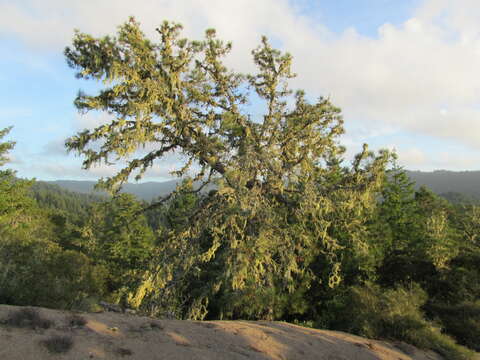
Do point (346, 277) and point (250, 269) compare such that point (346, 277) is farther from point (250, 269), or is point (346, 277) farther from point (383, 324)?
point (250, 269)

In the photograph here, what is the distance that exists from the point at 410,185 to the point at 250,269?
78.4 ft

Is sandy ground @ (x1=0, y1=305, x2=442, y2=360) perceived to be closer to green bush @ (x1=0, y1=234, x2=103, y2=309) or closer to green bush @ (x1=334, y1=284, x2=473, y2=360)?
green bush @ (x1=334, y1=284, x2=473, y2=360)

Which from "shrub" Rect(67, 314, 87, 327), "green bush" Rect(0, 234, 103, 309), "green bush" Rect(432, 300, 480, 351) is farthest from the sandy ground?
"green bush" Rect(0, 234, 103, 309)

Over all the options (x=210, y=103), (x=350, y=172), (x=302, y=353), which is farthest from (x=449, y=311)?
(x=210, y=103)

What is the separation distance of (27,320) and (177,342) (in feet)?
9.80

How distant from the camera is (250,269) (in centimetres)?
798

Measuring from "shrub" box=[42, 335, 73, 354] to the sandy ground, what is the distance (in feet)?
0.19

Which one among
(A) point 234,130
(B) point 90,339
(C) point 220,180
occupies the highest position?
(A) point 234,130

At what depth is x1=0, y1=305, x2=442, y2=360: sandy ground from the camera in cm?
516

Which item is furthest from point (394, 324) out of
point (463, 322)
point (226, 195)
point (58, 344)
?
point (58, 344)

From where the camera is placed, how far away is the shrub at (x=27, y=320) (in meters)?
5.70

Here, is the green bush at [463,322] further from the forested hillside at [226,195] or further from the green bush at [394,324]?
the green bush at [394,324]

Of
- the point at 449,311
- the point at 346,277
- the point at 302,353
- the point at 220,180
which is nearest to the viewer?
the point at 302,353

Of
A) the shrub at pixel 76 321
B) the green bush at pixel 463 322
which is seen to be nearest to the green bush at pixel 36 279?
the shrub at pixel 76 321
